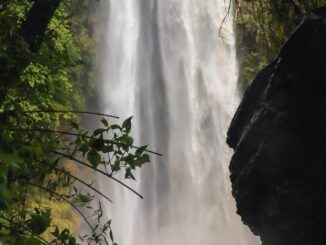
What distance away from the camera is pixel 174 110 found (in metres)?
20.7

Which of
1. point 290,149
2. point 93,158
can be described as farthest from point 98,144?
point 290,149

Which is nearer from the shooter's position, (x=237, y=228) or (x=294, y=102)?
(x=294, y=102)

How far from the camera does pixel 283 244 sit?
25.1ft

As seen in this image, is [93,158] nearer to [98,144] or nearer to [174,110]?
[98,144]

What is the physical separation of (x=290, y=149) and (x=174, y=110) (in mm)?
12985

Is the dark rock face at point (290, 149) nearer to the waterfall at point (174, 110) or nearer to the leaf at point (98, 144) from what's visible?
the leaf at point (98, 144)

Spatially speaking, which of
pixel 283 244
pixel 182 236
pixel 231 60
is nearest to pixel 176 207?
pixel 182 236

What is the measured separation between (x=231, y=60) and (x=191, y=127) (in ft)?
12.7

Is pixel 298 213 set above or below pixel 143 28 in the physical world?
below

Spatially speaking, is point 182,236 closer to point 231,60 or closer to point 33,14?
point 231,60

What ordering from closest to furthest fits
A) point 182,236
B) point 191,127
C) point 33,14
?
point 33,14, point 182,236, point 191,127

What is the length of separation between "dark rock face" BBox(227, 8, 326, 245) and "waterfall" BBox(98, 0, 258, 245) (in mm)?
10686

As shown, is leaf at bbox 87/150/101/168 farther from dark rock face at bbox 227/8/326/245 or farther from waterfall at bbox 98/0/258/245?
waterfall at bbox 98/0/258/245

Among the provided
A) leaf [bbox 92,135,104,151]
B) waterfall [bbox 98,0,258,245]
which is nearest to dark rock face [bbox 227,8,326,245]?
leaf [bbox 92,135,104,151]
